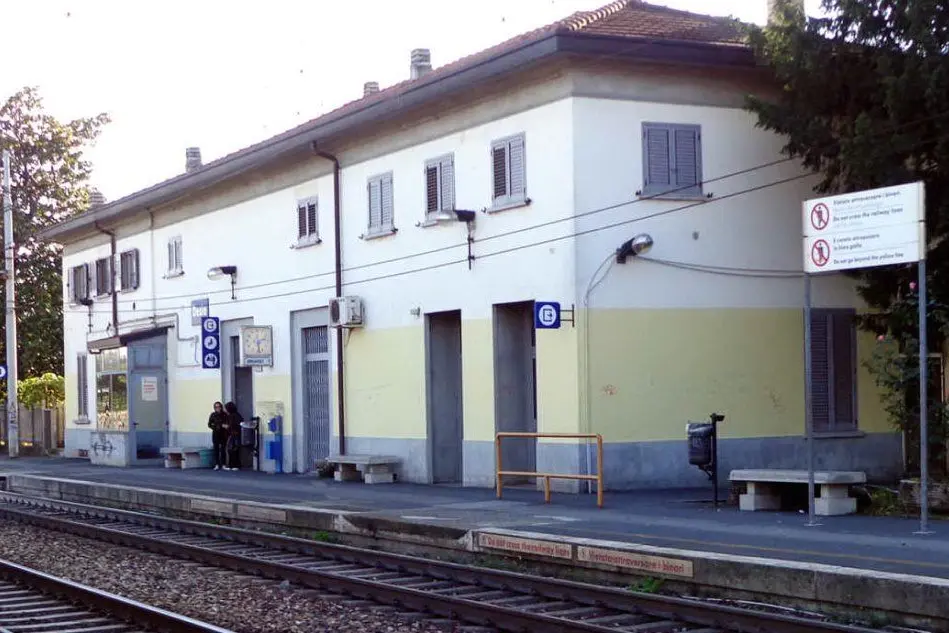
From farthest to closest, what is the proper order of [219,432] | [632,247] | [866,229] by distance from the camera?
[219,432]
[632,247]
[866,229]

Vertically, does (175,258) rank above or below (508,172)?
below

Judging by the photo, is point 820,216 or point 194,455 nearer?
point 820,216

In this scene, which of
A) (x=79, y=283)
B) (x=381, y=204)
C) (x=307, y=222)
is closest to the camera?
(x=381, y=204)

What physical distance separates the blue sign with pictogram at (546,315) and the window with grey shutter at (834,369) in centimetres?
478

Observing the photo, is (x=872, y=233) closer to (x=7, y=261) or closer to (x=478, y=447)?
(x=478, y=447)

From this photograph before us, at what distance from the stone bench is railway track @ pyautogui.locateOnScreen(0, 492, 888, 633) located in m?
4.98

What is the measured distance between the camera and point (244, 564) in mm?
15047

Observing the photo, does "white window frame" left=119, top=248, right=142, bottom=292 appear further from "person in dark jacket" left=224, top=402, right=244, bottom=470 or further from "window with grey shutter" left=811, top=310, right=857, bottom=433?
"window with grey shutter" left=811, top=310, right=857, bottom=433

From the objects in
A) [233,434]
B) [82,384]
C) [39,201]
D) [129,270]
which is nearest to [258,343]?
[233,434]

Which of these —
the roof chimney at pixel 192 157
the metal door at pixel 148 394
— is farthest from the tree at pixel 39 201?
the metal door at pixel 148 394

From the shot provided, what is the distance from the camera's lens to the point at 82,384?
129ft

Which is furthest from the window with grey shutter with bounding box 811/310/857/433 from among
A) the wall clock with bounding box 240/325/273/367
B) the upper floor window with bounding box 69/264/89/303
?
the upper floor window with bounding box 69/264/89/303

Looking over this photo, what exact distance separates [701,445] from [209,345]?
1561cm

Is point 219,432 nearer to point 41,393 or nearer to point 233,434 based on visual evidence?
point 233,434
